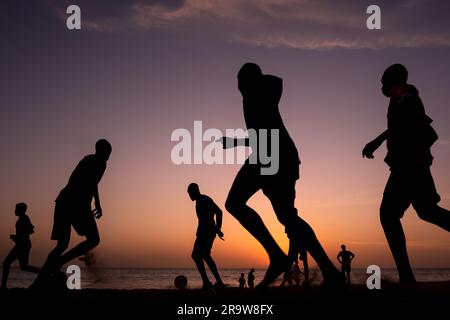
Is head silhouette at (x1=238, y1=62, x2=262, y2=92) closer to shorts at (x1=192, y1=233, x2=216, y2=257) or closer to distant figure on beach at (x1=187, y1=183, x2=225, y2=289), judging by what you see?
distant figure on beach at (x1=187, y1=183, x2=225, y2=289)

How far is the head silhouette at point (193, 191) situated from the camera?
9.62m

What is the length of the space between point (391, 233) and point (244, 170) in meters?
1.70

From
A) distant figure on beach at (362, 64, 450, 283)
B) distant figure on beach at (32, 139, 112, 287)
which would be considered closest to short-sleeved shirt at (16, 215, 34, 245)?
distant figure on beach at (32, 139, 112, 287)

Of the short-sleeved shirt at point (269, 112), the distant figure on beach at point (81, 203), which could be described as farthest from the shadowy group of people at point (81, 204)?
the short-sleeved shirt at point (269, 112)

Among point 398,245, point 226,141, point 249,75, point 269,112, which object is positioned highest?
point 249,75

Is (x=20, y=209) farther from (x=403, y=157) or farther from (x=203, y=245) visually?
(x=403, y=157)

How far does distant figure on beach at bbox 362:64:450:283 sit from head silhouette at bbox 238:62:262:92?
133 centimetres

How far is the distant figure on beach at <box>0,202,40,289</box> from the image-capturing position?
10.7 m

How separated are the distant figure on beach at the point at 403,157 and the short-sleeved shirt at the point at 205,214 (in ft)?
16.6

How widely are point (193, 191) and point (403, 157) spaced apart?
540 centimetres

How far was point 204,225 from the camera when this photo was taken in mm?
9664
